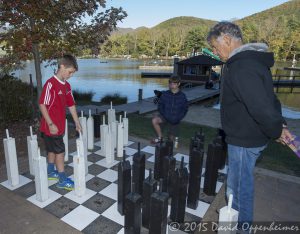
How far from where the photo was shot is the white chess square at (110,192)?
322 centimetres

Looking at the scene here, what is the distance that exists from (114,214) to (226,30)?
235 centimetres

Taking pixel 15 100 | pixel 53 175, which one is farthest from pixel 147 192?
pixel 15 100

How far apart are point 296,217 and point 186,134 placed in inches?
145

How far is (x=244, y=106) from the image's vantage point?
6.73 feet

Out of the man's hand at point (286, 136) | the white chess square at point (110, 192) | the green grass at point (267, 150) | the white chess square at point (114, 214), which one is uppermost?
the man's hand at point (286, 136)

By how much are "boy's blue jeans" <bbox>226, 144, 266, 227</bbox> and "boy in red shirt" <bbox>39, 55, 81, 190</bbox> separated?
2.20 meters

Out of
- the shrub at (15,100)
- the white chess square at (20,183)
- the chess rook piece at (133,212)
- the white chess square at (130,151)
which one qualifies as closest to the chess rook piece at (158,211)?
the chess rook piece at (133,212)

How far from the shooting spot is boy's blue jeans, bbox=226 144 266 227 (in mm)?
2164

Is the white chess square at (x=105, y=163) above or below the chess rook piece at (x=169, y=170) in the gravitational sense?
below

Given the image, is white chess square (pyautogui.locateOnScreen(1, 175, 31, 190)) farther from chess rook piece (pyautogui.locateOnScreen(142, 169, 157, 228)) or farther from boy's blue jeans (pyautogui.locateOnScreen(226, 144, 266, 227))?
boy's blue jeans (pyautogui.locateOnScreen(226, 144, 266, 227))

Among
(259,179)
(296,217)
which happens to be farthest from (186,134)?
(296,217)

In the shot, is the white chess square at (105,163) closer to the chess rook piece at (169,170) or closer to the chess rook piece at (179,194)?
the chess rook piece at (169,170)

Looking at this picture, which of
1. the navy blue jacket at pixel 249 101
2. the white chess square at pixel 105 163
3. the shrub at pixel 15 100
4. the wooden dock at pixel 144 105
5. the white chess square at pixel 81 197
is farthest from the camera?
the wooden dock at pixel 144 105

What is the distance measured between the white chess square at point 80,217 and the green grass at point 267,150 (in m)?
2.92
